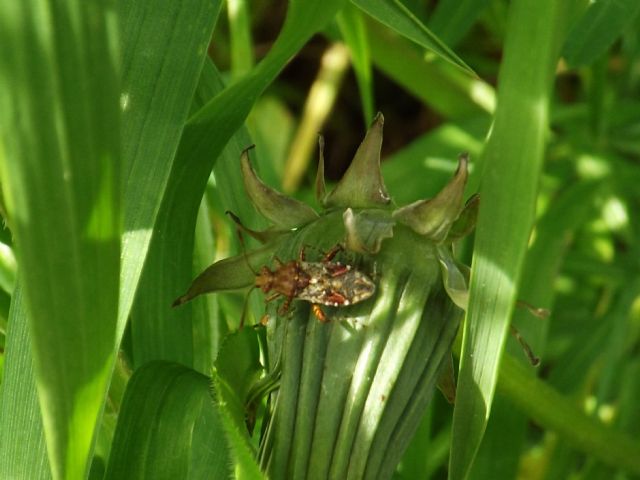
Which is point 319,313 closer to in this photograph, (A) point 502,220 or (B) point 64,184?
(A) point 502,220

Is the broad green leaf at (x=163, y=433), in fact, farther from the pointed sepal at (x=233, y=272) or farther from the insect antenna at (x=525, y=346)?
the insect antenna at (x=525, y=346)

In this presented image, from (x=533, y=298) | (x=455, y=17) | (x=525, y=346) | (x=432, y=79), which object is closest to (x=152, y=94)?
(x=525, y=346)

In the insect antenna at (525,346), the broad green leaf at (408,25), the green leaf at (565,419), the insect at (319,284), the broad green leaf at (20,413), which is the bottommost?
the green leaf at (565,419)

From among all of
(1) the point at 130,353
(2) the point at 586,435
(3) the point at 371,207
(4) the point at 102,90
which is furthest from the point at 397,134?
(4) the point at 102,90

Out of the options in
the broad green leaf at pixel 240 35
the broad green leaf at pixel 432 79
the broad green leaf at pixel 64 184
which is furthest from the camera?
the broad green leaf at pixel 432 79

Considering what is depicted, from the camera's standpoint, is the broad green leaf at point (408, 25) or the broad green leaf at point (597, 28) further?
the broad green leaf at point (597, 28)

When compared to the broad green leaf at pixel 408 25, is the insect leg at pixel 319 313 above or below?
below

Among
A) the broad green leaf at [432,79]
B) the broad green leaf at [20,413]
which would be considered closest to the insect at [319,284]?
the broad green leaf at [20,413]

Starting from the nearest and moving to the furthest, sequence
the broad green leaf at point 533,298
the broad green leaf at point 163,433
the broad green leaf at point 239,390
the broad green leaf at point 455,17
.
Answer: the broad green leaf at point 239,390
the broad green leaf at point 163,433
the broad green leaf at point 455,17
the broad green leaf at point 533,298
